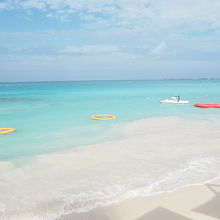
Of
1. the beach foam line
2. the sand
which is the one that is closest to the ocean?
the beach foam line

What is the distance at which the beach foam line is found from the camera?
151 inches

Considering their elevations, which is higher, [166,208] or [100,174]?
[166,208]

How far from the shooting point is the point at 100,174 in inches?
198

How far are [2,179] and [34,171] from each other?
68cm

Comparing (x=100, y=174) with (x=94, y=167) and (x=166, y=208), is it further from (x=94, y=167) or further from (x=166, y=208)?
(x=166, y=208)

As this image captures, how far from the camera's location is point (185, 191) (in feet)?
13.3

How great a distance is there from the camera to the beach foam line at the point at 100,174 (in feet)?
12.5

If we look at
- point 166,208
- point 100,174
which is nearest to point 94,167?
point 100,174

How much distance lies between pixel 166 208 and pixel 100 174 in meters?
1.86

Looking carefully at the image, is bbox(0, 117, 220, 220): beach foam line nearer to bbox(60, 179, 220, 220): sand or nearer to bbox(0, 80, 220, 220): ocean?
bbox(0, 80, 220, 220): ocean

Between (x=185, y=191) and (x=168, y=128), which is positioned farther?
(x=168, y=128)

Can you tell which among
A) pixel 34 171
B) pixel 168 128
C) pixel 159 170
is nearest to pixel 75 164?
pixel 34 171

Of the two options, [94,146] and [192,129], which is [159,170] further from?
[192,129]

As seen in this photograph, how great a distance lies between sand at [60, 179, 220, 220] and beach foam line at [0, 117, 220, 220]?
0.66ft
